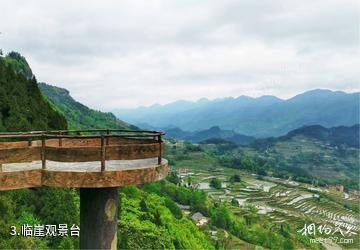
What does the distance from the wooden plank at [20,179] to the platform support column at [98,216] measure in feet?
3.60

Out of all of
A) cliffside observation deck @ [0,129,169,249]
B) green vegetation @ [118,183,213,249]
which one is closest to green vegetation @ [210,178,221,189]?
green vegetation @ [118,183,213,249]

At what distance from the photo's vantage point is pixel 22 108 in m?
47.4

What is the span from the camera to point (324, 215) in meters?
137

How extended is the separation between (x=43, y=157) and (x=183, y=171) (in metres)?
168

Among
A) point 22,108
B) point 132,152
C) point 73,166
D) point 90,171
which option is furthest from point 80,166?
point 22,108

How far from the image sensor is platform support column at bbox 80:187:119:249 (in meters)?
8.09

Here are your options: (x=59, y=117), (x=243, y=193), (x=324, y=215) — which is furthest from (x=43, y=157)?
(x=243, y=193)

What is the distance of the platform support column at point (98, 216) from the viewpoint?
809cm

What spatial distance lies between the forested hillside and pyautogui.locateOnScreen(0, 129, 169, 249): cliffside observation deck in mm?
35243

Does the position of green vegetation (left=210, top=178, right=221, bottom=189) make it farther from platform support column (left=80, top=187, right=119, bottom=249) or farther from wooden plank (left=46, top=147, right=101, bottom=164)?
wooden plank (left=46, top=147, right=101, bottom=164)

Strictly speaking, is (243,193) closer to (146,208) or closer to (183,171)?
(183,171)

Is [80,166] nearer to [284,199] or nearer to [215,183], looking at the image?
[215,183]

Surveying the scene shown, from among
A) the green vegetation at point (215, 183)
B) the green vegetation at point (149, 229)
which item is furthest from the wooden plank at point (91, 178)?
the green vegetation at point (215, 183)

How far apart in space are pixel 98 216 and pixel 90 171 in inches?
49.4
